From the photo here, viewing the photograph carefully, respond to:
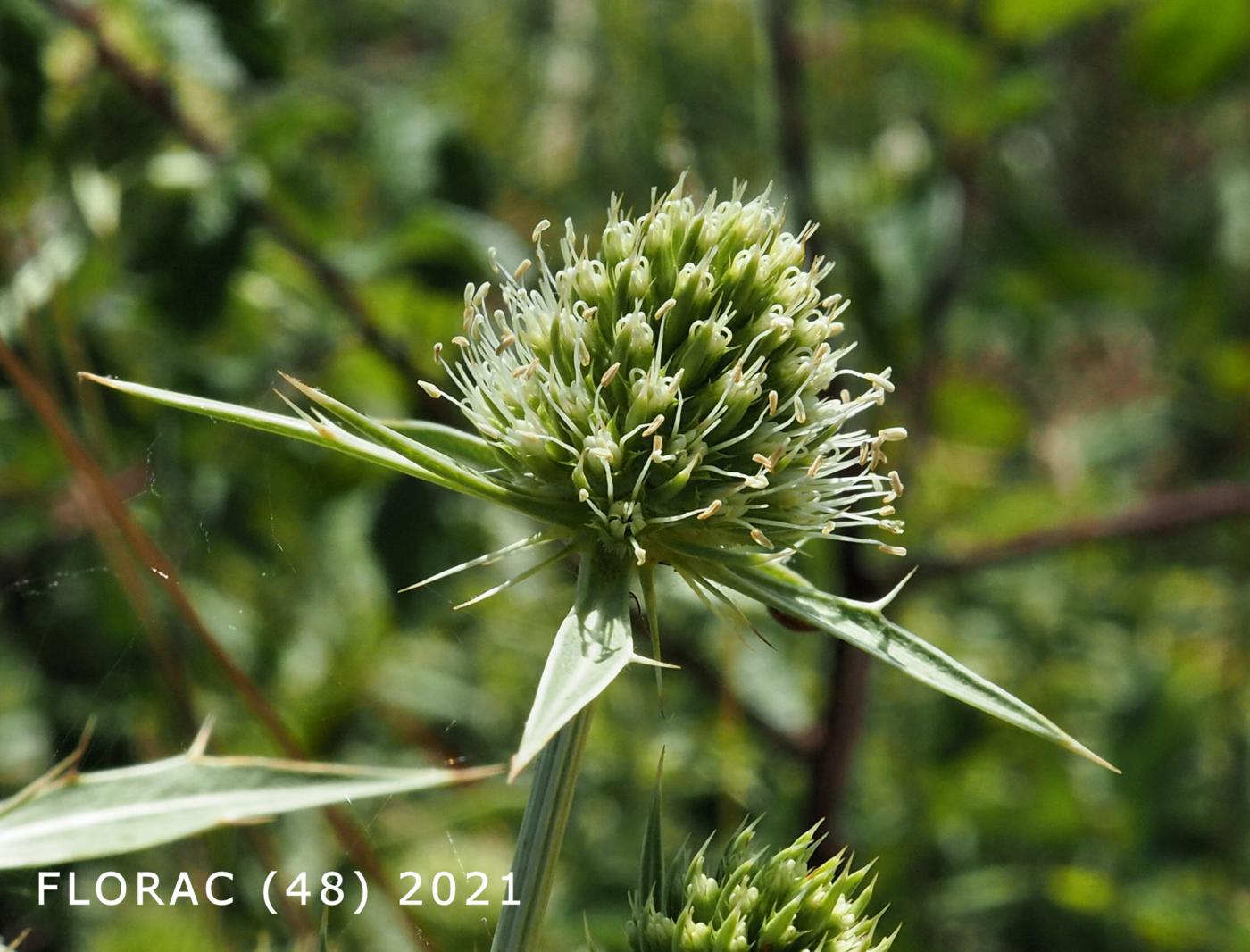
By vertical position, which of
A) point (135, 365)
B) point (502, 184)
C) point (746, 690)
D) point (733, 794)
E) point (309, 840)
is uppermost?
point (502, 184)

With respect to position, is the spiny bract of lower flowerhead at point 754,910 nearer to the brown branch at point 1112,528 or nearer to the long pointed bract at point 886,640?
the long pointed bract at point 886,640

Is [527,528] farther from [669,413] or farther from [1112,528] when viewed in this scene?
[669,413]

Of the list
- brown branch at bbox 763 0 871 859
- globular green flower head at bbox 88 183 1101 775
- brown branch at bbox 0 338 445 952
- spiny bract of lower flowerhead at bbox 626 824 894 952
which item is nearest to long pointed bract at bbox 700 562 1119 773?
globular green flower head at bbox 88 183 1101 775

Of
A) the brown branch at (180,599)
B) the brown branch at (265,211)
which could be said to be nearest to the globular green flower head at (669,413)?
the brown branch at (180,599)

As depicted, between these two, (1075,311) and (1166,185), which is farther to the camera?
(1166,185)

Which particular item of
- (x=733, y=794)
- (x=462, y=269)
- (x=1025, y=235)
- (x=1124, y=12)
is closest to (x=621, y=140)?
(x=1025, y=235)

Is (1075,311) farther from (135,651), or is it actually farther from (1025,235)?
(135,651)

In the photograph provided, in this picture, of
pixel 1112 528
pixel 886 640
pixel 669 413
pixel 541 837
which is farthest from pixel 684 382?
pixel 1112 528

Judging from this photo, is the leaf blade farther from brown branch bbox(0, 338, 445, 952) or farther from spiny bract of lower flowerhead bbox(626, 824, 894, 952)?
brown branch bbox(0, 338, 445, 952)
